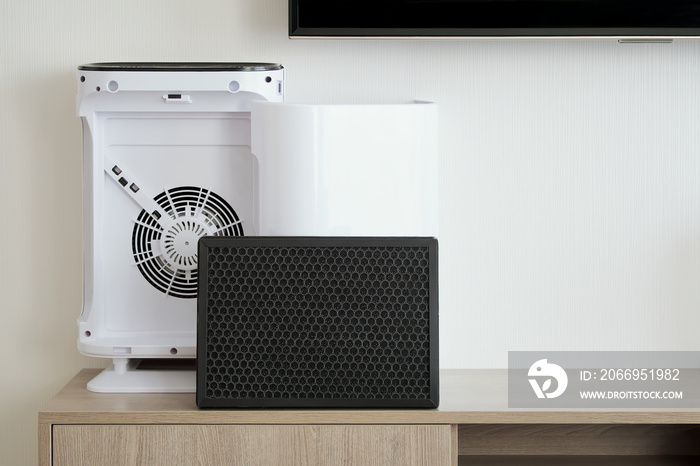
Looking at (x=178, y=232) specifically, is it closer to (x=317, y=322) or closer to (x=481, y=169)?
(x=317, y=322)

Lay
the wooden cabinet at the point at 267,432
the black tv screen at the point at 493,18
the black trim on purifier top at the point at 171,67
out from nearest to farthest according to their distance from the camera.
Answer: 1. the wooden cabinet at the point at 267,432
2. the black trim on purifier top at the point at 171,67
3. the black tv screen at the point at 493,18

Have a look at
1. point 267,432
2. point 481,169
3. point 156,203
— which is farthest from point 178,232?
point 481,169

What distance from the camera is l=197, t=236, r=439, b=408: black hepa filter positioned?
112 centimetres

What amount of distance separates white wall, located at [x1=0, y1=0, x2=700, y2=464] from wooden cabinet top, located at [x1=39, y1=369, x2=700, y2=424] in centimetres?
29

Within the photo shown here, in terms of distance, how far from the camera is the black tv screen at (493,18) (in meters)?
1.34

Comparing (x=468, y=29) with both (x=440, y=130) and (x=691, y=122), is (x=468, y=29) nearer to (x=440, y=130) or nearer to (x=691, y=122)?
(x=440, y=130)

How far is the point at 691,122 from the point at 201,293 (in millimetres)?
991

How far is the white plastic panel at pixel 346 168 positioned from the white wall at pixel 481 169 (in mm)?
275

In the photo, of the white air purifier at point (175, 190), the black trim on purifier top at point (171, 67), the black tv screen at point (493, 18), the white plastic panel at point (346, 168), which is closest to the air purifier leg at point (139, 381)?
the white air purifier at point (175, 190)

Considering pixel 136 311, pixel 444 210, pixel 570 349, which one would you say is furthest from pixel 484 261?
pixel 136 311

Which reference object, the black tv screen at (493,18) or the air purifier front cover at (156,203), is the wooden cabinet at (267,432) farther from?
the black tv screen at (493,18)

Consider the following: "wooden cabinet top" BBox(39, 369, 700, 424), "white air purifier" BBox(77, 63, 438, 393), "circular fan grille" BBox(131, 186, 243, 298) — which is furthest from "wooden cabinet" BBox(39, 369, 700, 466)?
"circular fan grille" BBox(131, 186, 243, 298)

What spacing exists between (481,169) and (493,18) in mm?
280

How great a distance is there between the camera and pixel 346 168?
1.16 meters
